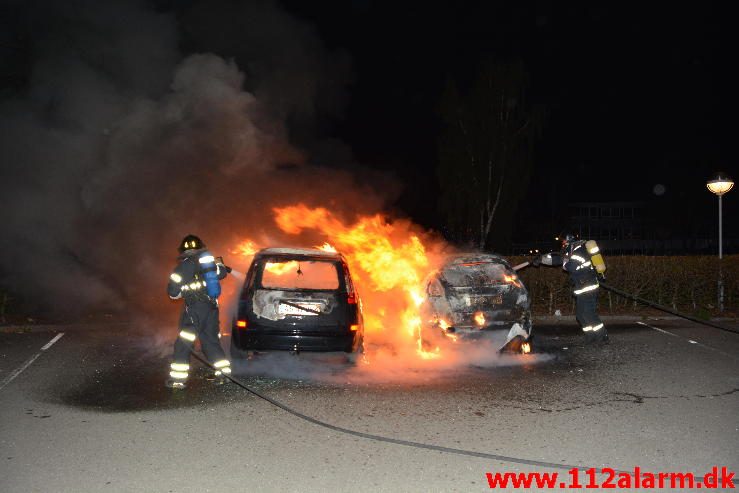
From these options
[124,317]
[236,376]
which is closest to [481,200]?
[124,317]

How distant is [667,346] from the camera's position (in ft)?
33.7

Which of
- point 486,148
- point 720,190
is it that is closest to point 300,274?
point 720,190

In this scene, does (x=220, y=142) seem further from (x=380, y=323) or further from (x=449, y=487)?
(x=449, y=487)

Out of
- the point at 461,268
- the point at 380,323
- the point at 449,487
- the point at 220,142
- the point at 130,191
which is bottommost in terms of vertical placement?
the point at 449,487

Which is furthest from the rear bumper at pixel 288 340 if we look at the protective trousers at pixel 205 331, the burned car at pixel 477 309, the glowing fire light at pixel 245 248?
the glowing fire light at pixel 245 248

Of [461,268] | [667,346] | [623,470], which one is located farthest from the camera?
[667,346]

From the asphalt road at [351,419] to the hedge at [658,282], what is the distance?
5.21 m

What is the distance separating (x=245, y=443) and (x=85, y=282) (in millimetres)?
10696

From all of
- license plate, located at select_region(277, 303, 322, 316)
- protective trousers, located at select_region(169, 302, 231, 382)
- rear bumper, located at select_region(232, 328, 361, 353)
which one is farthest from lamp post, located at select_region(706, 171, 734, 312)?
protective trousers, located at select_region(169, 302, 231, 382)

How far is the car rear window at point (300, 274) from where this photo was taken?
8.42 meters

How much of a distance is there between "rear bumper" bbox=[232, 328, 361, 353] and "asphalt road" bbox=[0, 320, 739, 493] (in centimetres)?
34

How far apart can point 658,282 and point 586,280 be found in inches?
215

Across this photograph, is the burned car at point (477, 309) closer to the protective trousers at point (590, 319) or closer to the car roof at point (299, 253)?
the car roof at point (299, 253)

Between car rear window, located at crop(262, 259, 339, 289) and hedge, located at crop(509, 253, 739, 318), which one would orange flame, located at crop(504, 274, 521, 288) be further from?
hedge, located at crop(509, 253, 739, 318)
